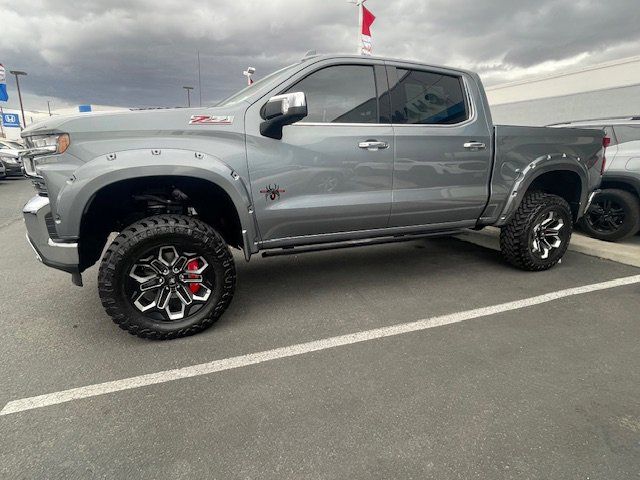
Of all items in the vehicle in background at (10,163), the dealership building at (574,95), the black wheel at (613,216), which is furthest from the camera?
the vehicle in background at (10,163)

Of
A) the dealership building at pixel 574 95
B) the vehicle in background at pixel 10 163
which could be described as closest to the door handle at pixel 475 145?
the dealership building at pixel 574 95

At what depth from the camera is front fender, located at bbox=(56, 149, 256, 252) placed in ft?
8.05

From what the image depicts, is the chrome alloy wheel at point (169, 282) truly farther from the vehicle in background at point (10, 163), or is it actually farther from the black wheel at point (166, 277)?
the vehicle in background at point (10, 163)

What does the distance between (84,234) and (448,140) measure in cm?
304

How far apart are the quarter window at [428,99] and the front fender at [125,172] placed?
1587 millimetres

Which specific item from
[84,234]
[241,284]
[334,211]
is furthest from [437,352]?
[84,234]

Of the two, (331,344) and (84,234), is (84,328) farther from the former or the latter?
(331,344)

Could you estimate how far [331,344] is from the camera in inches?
109

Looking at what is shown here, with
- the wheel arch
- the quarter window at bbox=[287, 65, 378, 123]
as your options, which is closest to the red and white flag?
the quarter window at bbox=[287, 65, 378, 123]

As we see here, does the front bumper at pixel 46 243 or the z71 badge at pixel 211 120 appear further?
the z71 badge at pixel 211 120

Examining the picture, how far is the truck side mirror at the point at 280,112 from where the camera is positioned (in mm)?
2537

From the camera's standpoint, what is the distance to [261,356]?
104 inches

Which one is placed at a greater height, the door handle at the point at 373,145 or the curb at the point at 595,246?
the door handle at the point at 373,145

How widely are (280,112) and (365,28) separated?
22.5 feet
